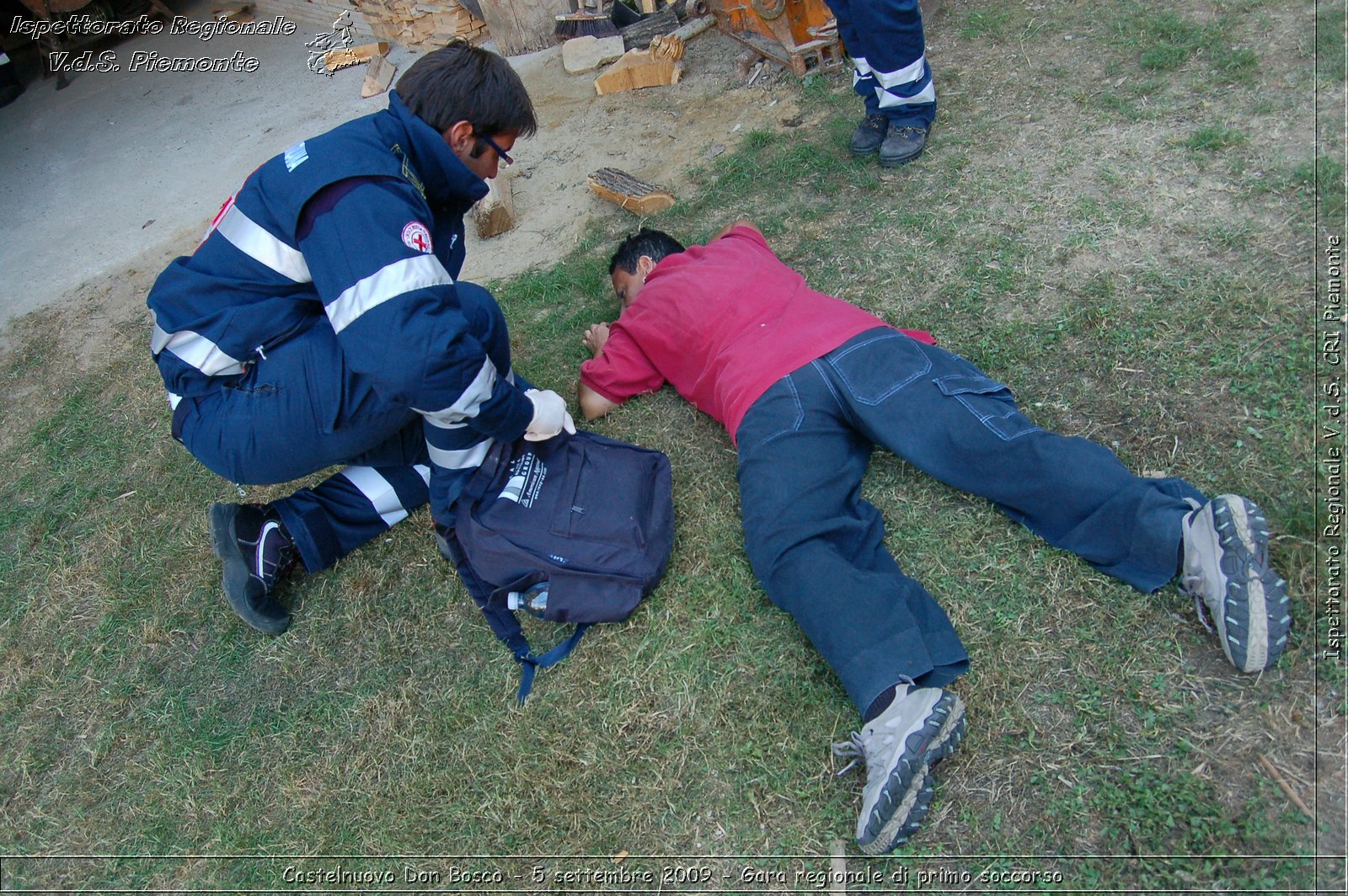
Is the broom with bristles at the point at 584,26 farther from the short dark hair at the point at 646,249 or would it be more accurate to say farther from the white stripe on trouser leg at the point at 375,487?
the white stripe on trouser leg at the point at 375,487

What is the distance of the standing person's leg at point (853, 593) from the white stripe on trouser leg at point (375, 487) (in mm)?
1154

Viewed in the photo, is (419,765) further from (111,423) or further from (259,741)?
(111,423)

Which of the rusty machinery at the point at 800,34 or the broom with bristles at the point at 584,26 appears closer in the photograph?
the rusty machinery at the point at 800,34

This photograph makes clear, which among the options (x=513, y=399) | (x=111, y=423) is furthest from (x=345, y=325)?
(x=111, y=423)

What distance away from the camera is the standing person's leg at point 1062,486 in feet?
6.09

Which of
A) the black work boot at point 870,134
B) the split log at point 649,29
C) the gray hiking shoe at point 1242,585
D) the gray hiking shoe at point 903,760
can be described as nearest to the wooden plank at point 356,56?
the split log at point 649,29

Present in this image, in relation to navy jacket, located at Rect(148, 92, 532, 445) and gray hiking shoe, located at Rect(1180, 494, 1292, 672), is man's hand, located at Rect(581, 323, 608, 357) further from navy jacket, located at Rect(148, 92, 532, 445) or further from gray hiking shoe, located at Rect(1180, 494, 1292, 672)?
gray hiking shoe, located at Rect(1180, 494, 1292, 672)

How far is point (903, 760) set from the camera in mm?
1806

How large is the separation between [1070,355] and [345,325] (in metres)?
2.08

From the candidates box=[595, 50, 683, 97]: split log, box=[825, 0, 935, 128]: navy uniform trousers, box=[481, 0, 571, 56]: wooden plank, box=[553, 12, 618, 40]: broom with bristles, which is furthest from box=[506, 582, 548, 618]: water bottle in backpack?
box=[481, 0, 571, 56]: wooden plank

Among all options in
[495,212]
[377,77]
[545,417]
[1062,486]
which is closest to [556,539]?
[545,417]

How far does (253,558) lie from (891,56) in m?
3.06

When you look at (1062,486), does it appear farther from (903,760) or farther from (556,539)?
(556,539)

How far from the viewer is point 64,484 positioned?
342cm
